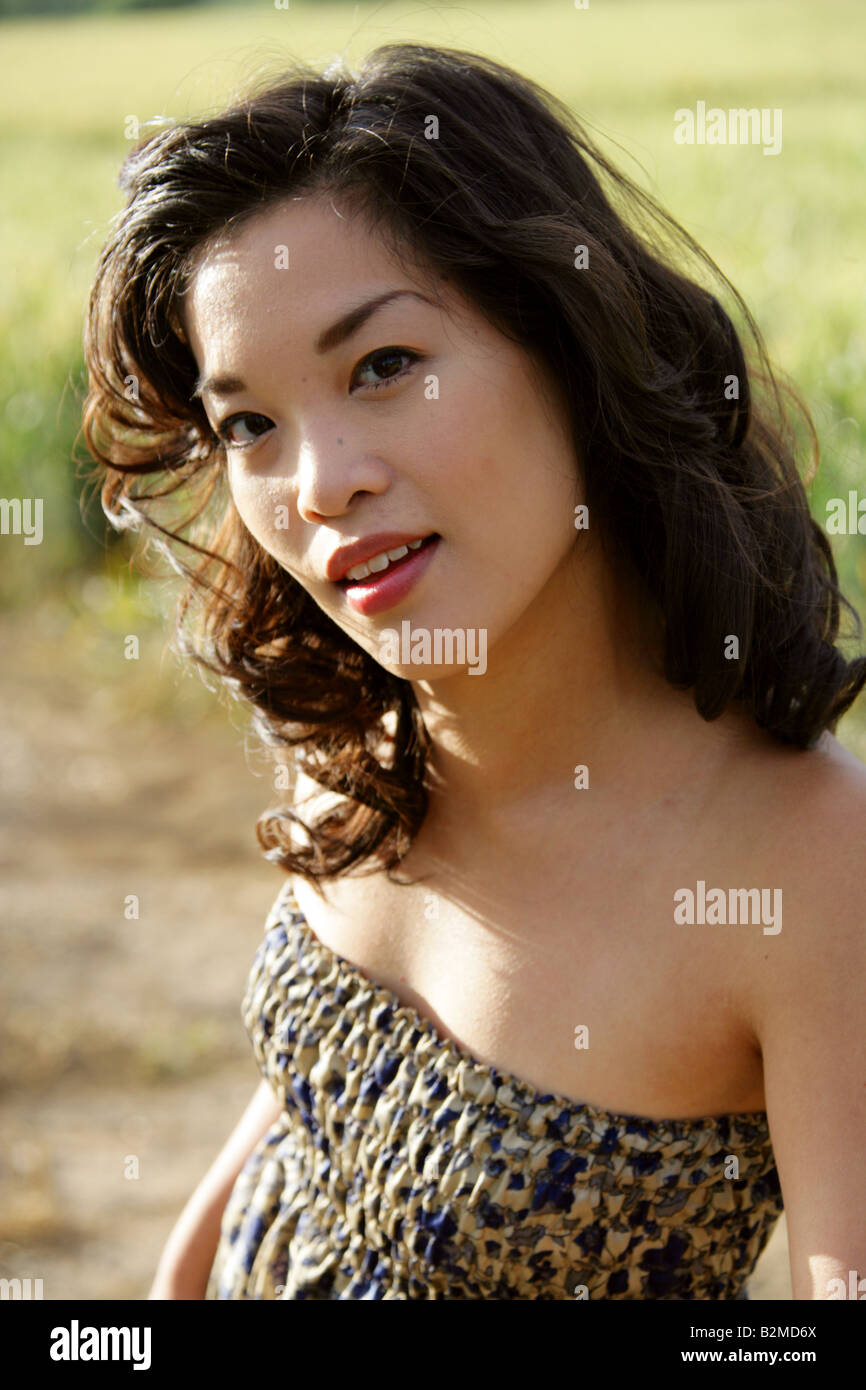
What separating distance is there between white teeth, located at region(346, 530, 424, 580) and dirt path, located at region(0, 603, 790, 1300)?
7.70ft

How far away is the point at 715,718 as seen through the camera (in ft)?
5.10

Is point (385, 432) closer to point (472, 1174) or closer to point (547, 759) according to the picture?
point (547, 759)

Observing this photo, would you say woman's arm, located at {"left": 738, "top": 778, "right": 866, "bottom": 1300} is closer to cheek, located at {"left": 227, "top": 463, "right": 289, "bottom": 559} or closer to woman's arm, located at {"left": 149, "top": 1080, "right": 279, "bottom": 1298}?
cheek, located at {"left": 227, "top": 463, "right": 289, "bottom": 559}

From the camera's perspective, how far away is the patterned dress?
4.91 ft

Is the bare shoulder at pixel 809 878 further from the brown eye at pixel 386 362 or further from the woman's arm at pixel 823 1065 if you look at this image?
the brown eye at pixel 386 362

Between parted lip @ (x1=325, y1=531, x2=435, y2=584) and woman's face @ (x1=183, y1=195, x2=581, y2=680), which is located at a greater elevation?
woman's face @ (x1=183, y1=195, x2=581, y2=680)

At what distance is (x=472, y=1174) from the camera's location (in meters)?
1.52

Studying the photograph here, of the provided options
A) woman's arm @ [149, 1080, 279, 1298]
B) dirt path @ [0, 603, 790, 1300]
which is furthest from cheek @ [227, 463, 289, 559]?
dirt path @ [0, 603, 790, 1300]

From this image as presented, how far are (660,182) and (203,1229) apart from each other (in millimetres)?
5233

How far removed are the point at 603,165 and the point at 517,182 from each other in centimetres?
21

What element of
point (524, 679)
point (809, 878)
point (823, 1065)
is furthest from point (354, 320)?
point (823, 1065)

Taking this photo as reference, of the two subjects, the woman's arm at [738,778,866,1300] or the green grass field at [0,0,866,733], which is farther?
the green grass field at [0,0,866,733]

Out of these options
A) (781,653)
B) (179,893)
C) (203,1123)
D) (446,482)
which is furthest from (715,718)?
(179,893)

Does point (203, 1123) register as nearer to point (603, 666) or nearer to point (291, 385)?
point (603, 666)
